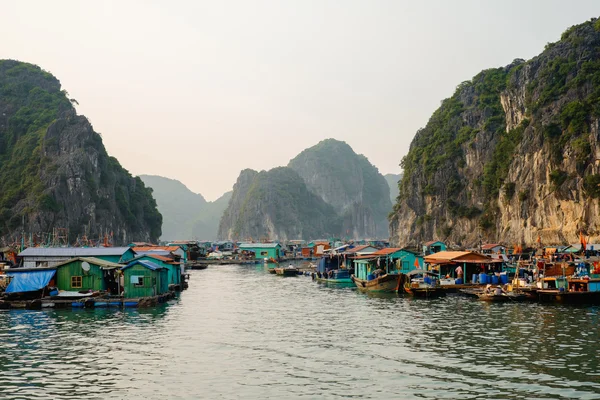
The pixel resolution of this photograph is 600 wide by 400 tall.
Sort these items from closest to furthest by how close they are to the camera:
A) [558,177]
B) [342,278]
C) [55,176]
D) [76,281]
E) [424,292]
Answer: [76,281], [424,292], [342,278], [558,177], [55,176]

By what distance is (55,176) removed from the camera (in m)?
153

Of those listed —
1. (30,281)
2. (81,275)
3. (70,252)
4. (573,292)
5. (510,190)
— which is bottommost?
(573,292)

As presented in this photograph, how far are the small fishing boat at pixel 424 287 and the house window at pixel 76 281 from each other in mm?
27906

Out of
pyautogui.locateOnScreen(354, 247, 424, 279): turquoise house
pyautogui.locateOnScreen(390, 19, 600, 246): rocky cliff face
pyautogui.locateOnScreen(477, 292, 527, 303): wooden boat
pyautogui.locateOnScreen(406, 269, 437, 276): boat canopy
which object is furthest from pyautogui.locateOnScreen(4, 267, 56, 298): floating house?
pyautogui.locateOnScreen(390, 19, 600, 246): rocky cliff face

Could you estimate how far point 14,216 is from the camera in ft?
464

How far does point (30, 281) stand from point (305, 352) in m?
27.9

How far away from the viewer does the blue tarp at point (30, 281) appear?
4619cm

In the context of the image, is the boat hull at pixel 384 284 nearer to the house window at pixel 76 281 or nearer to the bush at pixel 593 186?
the house window at pixel 76 281

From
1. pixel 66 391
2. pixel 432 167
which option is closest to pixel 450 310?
pixel 66 391

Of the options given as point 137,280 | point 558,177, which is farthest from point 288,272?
point 558,177

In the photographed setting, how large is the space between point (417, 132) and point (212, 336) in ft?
521

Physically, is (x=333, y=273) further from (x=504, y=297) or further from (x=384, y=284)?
(x=504, y=297)

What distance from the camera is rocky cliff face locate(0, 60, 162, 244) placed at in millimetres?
145750

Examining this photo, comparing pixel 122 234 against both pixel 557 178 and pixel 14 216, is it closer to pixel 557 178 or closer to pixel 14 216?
pixel 14 216
